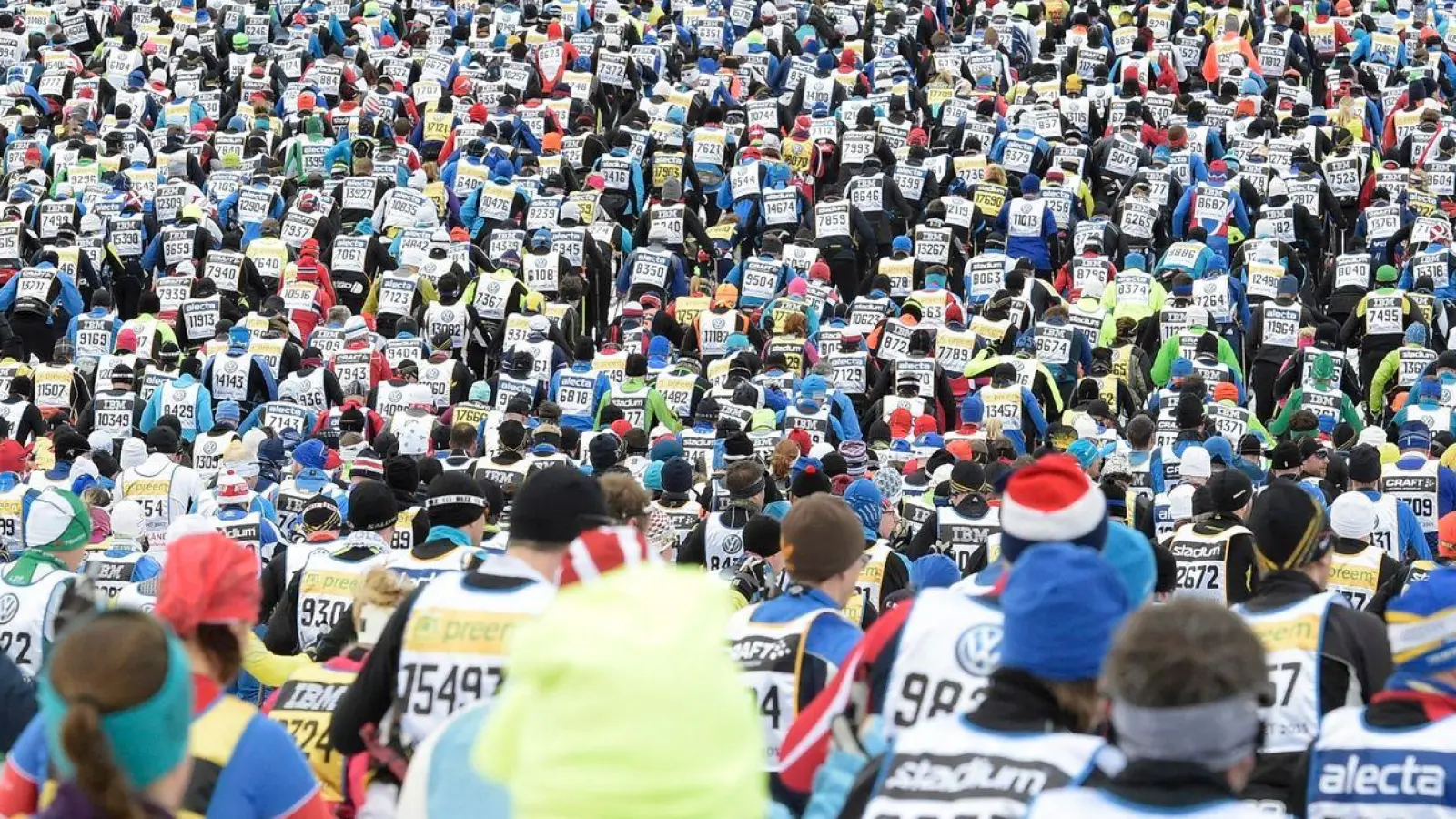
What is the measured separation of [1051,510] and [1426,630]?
0.85m

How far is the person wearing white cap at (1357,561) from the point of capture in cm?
1012

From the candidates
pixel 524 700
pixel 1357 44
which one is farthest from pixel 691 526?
pixel 1357 44

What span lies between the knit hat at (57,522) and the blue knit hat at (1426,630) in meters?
4.95

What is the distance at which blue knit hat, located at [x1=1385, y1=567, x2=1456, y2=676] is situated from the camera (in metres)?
4.88

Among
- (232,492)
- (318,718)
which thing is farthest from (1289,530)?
Answer: (232,492)

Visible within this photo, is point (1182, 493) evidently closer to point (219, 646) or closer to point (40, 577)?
point (40, 577)

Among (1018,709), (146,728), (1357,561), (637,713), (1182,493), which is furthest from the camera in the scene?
(1182,493)

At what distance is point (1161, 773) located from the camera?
11.8 ft

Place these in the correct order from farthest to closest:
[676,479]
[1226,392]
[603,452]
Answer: [1226,392] < [603,452] < [676,479]

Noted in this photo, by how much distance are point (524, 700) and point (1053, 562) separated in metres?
1.27

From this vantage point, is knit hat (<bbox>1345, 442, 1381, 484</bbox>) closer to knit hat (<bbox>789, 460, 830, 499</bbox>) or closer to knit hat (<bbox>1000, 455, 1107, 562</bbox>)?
knit hat (<bbox>789, 460, 830, 499</bbox>)

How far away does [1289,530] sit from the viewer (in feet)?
20.7

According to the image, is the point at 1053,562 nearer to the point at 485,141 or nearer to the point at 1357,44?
the point at 485,141

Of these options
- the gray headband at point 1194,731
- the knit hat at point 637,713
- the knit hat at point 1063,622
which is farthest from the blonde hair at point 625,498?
the knit hat at point 637,713
